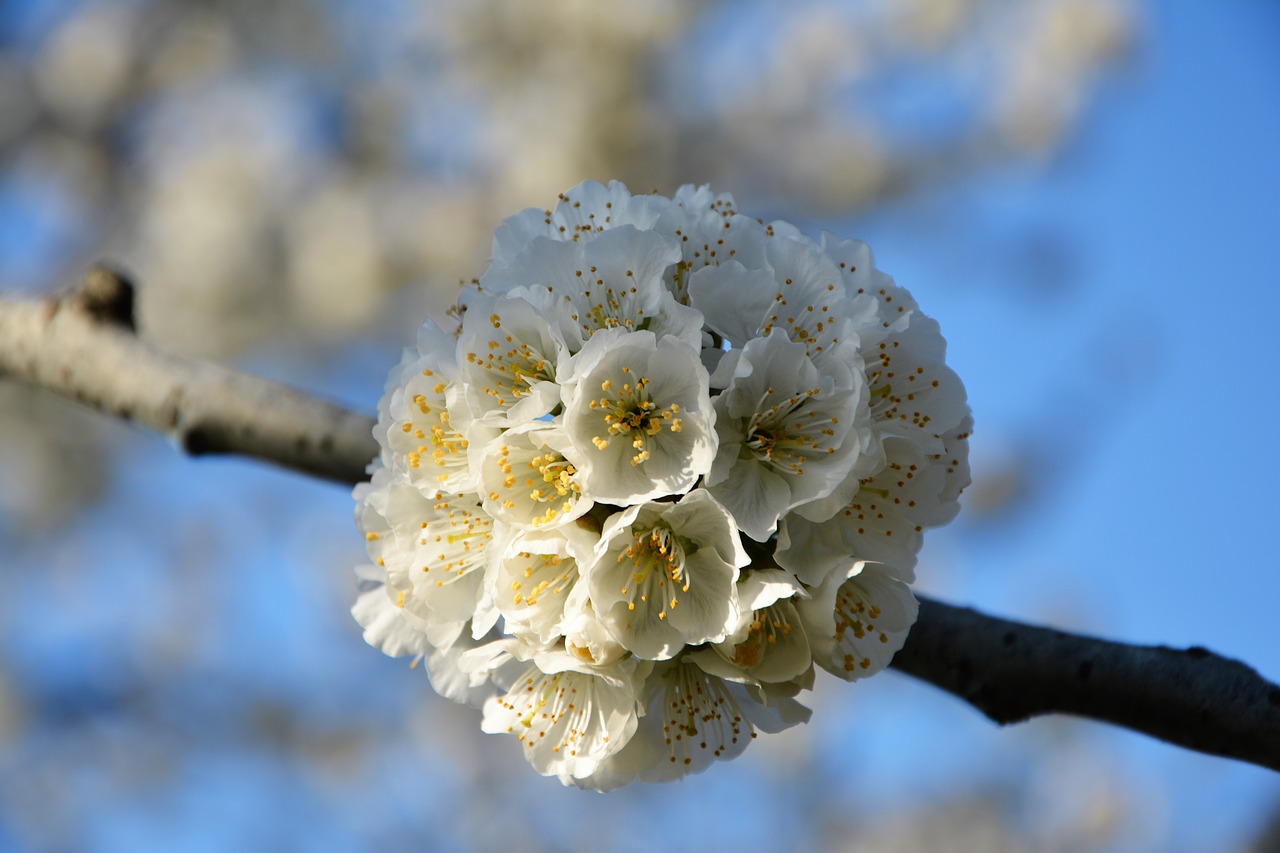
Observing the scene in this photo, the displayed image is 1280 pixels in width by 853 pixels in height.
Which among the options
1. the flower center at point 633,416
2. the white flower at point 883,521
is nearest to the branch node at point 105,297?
the flower center at point 633,416

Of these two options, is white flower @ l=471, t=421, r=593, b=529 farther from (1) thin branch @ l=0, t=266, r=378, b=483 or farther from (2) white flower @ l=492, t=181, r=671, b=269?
(1) thin branch @ l=0, t=266, r=378, b=483

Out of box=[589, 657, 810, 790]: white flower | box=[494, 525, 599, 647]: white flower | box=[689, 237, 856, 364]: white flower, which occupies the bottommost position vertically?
box=[589, 657, 810, 790]: white flower

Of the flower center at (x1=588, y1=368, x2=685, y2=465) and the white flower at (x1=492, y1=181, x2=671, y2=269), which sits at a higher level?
the white flower at (x1=492, y1=181, x2=671, y2=269)

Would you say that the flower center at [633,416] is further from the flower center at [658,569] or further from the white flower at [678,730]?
the white flower at [678,730]

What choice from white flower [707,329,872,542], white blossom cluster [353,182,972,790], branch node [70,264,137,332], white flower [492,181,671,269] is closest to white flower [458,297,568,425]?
white blossom cluster [353,182,972,790]

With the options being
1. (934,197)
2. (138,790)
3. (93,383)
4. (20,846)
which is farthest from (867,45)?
(20,846)

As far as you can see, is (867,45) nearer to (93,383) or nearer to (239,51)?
(239,51)

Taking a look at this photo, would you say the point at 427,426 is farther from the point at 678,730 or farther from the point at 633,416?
the point at 678,730

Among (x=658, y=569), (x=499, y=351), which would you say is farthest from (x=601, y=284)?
(x=658, y=569)
